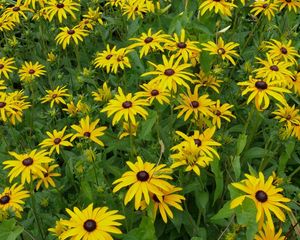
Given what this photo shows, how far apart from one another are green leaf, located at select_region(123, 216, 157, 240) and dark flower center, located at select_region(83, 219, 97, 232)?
26 cm

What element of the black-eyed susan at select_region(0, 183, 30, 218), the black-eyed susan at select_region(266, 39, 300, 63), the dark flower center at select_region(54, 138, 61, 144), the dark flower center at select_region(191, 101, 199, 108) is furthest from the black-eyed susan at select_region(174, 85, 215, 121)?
the black-eyed susan at select_region(0, 183, 30, 218)

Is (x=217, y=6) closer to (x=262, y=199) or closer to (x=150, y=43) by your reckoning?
(x=150, y=43)

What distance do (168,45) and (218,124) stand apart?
1.77 feet

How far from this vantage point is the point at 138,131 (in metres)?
2.54

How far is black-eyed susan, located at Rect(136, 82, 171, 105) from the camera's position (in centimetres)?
230

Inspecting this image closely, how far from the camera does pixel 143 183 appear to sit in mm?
1853

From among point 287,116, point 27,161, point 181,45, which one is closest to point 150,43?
point 181,45

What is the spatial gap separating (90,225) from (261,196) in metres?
0.66

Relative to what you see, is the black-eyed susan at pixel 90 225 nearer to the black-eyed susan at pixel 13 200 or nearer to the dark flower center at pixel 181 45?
the black-eyed susan at pixel 13 200

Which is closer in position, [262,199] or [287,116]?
[262,199]

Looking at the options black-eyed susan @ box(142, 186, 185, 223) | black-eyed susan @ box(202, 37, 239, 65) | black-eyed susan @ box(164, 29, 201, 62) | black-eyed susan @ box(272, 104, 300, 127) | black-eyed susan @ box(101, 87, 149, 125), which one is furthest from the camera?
black-eyed susan @ box(202, 37, 239, 65)

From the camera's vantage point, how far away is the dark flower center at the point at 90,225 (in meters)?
1.71

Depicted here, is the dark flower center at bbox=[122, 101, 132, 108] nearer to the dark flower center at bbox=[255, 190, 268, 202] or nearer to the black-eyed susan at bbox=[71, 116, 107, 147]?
the black-eyed susan at bbox=[71, 116, 107, 147]

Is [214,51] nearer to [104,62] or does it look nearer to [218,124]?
[218,124]
